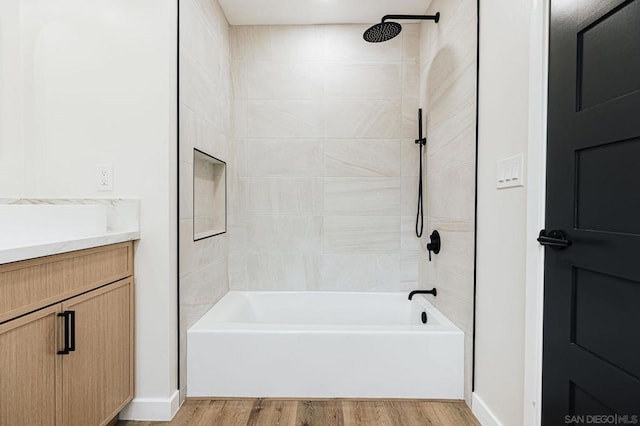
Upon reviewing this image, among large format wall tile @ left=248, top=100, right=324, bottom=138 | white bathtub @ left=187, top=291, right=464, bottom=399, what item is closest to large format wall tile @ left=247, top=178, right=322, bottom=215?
large format wall tile @ left=248, top=100, right=324, bottom=138

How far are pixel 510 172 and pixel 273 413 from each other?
159 centimetres

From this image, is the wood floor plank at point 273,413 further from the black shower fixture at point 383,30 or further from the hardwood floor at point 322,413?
the black shower fixture at point 383,30

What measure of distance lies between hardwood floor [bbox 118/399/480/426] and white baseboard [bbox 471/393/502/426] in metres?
0.03

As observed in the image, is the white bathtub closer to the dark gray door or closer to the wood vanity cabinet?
the wood vanity cabinet

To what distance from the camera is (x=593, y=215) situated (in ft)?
3.63

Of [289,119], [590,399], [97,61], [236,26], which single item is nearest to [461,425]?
[590,399]

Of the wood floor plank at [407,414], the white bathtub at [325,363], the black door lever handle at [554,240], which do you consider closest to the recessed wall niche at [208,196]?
the white bathtub at [325,363]

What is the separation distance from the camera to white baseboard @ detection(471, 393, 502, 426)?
1.71m

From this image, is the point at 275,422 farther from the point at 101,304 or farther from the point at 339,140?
the point at 339,140

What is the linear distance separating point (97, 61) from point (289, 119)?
135 cm

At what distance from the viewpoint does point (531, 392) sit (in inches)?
55.4

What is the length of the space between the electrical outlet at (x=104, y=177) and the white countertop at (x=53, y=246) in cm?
27

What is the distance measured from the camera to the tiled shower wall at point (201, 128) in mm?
1952

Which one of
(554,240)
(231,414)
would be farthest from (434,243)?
(231,414)
